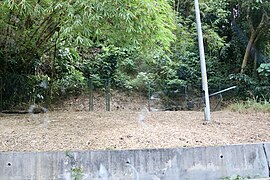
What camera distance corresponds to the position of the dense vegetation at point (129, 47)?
514 centimetres

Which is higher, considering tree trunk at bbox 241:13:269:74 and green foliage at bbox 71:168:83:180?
tree trunk at bbox 241:13:269:74

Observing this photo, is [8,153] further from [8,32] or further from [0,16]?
[8,32]

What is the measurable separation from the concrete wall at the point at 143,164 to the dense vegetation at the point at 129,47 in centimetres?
205

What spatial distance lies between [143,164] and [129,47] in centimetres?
344

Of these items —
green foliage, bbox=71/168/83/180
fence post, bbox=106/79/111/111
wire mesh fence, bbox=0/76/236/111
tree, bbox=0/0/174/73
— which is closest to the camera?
green foliage, bbox=71/168/83/180

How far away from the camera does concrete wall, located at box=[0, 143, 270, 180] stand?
4.26m

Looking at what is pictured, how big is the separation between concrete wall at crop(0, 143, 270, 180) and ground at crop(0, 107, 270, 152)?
1.27ft

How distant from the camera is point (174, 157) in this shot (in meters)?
4.51

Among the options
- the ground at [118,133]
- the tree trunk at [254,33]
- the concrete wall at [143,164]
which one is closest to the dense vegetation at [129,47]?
the tree trunk at [254,33]

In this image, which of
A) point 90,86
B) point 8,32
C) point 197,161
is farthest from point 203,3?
Result: point 197,161

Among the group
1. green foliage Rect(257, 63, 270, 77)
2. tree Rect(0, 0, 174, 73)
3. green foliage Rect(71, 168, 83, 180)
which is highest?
tree Rect(0, 0, 174, 73)

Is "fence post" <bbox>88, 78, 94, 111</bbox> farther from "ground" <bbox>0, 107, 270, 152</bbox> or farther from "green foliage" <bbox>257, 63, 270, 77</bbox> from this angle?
"green foliage" <bbox>257, 63, 270, 77</bbox>

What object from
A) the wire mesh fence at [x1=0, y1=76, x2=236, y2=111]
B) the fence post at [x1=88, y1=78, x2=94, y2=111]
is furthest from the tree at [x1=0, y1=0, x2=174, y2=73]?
the fence post at [x1=88, y1=78, x2=94, y2=111]

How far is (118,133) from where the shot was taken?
17.7 feet
